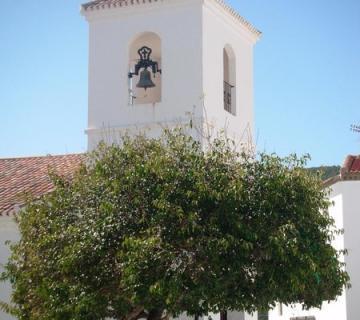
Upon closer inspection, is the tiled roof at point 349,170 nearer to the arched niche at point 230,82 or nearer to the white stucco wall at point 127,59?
the arched niche at point 230,82

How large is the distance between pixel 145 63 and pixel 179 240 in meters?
7.60

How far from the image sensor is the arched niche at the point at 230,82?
1825 cm

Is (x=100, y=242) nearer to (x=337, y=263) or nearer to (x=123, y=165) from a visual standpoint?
(x=123, y=165)

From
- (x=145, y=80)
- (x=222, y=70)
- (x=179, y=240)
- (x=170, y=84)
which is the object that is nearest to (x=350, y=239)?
(x=222, y=70)

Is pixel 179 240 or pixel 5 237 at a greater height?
pixel 5 237

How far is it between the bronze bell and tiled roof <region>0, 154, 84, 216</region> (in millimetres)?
2084

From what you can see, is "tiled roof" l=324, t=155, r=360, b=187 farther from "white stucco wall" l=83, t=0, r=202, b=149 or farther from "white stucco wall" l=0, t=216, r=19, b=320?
"white stucco wall" l=0, t=216, r=19, b=320

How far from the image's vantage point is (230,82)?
18406 millimetres

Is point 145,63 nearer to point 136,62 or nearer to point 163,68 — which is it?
point 163,68

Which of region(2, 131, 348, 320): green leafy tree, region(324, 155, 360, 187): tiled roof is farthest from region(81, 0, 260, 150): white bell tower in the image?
region(2, 131, 348, 320): green leafy tree

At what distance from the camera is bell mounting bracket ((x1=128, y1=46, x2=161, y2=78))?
17.3 metres

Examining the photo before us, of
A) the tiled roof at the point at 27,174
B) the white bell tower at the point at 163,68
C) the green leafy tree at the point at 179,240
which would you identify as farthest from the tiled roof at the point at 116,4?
the green leafy tree at the point at 179,240

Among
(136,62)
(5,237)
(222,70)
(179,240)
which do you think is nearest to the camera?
(179,240)

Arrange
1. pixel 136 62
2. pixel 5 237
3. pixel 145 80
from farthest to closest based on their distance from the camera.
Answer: pixel 136 62 < pixel 145 80 < pixel 5 237
